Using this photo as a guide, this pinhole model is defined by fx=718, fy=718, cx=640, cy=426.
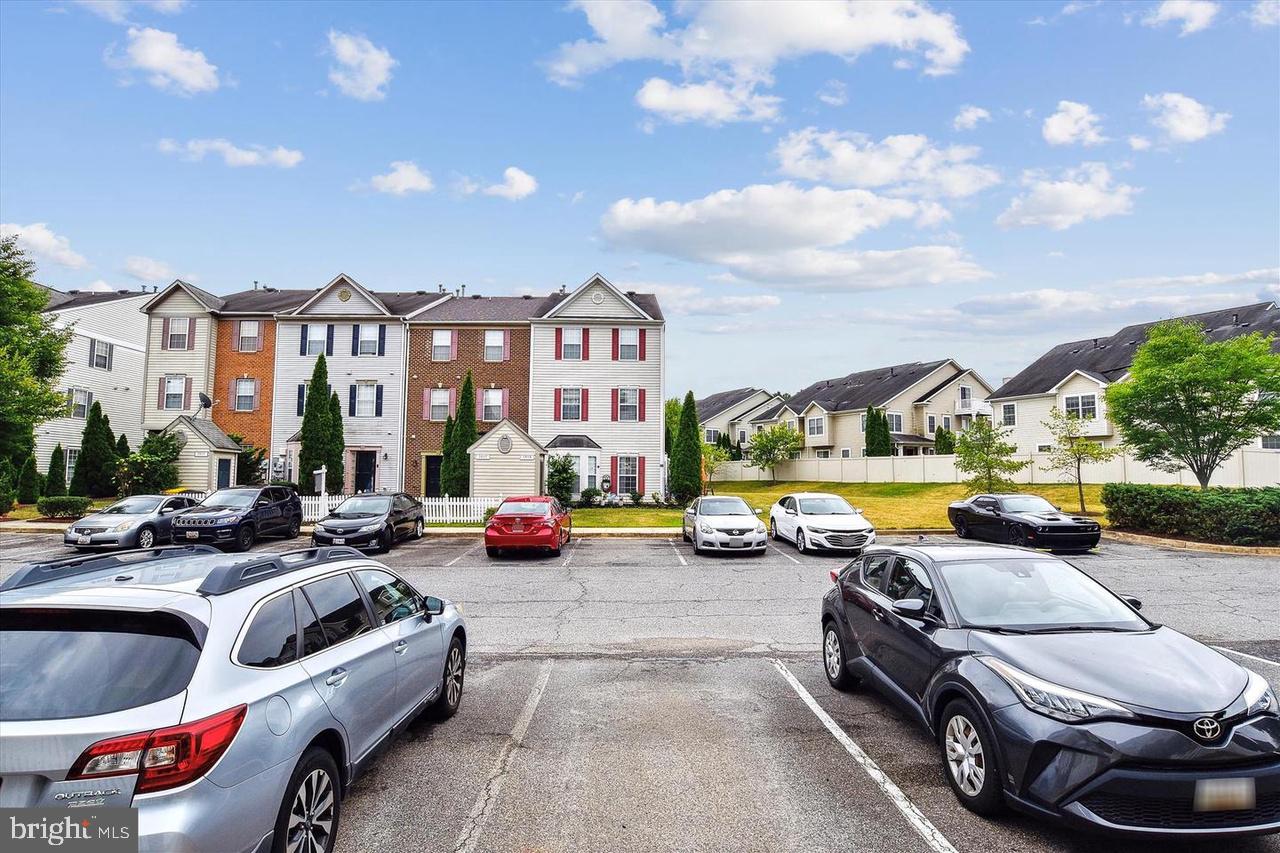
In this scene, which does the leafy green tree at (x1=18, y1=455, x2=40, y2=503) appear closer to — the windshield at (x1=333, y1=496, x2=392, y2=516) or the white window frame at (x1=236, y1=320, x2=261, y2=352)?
the white window frame at (x1=236, y1=320, x2=261, y2=352)

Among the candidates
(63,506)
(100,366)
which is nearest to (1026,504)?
(63,506)

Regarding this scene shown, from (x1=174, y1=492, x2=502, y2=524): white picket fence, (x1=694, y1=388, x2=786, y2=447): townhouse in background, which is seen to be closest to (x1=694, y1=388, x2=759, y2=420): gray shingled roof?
(x1=694, y1=388, x2=786, y2=447): townhouse in background

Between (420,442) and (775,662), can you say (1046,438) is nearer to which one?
(420,442)

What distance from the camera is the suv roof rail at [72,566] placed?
3.72 m

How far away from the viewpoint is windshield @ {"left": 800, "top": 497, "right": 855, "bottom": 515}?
19375 millimetres

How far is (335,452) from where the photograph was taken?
32.7 meters

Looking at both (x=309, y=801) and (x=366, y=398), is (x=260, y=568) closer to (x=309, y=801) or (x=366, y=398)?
(x=309, y=801)

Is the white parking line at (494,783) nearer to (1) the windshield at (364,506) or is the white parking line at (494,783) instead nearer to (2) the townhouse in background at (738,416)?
(1) the windshield at (364,506)

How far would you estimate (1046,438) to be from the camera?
4481cm

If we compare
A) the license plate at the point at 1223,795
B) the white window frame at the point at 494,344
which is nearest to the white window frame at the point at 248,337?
the white window frame at the point at 494,344

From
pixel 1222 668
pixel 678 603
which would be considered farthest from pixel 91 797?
pixel 678 603

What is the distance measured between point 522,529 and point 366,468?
65.8 feet

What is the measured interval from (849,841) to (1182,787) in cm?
173

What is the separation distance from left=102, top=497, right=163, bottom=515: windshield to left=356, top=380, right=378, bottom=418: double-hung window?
595 inches
